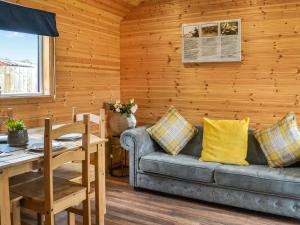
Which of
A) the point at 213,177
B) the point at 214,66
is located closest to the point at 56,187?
the point at 213,177

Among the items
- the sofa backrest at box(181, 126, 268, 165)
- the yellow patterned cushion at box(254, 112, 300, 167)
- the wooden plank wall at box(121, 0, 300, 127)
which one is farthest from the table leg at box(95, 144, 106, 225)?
the wooden plank wall at box(121, 0, 300, 127)

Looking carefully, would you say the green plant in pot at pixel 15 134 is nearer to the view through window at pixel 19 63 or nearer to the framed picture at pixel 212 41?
the view through window at pixel 19 63

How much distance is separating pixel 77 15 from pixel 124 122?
146 centimetres

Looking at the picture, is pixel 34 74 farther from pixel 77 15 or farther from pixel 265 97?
pixel 265 97

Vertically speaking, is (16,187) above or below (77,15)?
below

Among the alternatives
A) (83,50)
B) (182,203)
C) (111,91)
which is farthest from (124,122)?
(182,203)

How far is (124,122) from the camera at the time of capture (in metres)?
4.14

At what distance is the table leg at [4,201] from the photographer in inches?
79.0

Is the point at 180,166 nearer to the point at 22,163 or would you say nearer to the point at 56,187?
the point at 56,187

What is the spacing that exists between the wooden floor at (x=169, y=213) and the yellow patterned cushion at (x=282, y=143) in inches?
21.9

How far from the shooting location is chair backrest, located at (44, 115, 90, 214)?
208 centimetres

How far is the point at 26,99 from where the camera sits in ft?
11.0

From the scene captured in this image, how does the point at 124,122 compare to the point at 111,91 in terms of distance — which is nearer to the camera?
the point at 124,122

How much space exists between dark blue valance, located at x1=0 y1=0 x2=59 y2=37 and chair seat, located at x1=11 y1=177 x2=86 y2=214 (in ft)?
5.09
